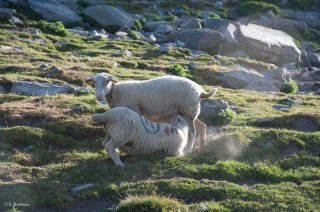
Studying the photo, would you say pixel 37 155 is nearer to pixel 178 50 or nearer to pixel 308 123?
pixel 308 123

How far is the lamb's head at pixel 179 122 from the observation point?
1366cm

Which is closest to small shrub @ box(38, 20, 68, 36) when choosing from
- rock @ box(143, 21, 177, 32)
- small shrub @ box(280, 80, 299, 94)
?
rock @ box(143, 21, 177, 32)

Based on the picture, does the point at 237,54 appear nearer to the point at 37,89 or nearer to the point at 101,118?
the point at 37,89

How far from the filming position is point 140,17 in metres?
45.4

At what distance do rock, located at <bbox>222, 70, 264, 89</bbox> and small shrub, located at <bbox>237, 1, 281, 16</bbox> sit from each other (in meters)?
28.7

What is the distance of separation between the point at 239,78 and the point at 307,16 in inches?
1307

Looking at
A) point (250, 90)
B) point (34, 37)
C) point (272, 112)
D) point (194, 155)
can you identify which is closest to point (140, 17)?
point (34, 37)

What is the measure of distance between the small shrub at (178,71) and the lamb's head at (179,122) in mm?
11056

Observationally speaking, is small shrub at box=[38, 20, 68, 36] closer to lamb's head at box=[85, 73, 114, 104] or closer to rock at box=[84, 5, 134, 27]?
rock at box=[84, 5, 134, 27]

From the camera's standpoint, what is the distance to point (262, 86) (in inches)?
981

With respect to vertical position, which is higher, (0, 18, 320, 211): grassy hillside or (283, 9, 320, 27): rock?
(0, 18, 320, 211): grassy hillside

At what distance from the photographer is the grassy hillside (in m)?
10.7

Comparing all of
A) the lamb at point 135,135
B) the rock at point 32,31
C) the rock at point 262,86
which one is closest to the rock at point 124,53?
the rock at point 32,31

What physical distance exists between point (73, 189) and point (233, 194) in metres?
3.14
